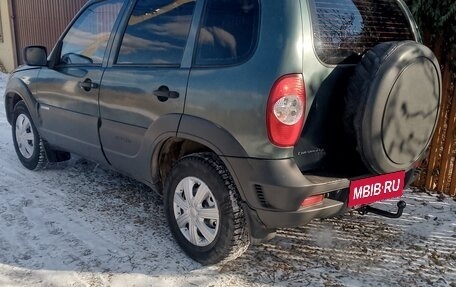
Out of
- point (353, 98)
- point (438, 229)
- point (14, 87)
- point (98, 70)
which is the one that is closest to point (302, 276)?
point (353, 98)

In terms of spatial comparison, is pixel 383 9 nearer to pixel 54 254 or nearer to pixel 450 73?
pixel 450 73

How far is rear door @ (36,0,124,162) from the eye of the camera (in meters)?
3.54

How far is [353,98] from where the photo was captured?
7.96 ft

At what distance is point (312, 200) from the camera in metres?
2.46

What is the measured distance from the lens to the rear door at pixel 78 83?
3543 millimetres

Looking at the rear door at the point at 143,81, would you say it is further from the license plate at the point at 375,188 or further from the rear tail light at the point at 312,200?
the license plate at the point at 375,188

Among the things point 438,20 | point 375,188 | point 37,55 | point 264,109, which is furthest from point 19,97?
point 438,20

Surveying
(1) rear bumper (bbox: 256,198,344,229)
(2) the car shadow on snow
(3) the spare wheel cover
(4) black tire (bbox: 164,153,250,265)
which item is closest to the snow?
(2) the car shadow on snow

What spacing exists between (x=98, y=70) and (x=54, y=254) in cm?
143

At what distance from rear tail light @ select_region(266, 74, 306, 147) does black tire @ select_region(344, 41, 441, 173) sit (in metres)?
0.31

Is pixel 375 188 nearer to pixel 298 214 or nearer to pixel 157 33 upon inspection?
pixel 298 214

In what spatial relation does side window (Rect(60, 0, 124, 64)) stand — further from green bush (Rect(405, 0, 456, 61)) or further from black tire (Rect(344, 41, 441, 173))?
green bush (Rect(405, 0, 456, 61))

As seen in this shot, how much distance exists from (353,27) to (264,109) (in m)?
0.84

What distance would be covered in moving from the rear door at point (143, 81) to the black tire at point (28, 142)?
4.57 ft
